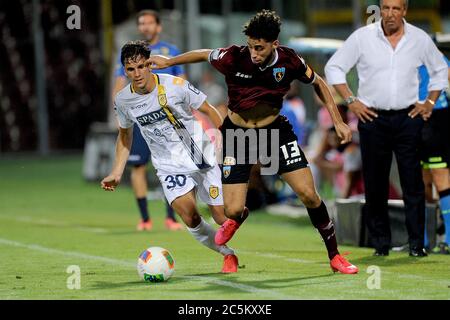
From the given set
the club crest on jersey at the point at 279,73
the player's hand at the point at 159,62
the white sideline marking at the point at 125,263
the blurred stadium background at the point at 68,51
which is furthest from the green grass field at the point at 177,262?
the blurred stadium background at the point at 68,51

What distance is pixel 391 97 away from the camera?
11.0 meters

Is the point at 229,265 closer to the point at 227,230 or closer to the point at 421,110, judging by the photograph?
the point at 227,230

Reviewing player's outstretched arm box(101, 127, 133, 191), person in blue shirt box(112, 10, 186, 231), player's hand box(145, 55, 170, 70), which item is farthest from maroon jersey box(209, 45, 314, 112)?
person in blue shirt box(112, 10, 186, 231)

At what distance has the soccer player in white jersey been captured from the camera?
10203 millimetres

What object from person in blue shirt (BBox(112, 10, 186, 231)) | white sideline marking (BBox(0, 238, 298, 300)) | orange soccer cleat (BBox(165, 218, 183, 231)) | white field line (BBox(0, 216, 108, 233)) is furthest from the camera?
white field line (BBox(0, 216, 108, 233))

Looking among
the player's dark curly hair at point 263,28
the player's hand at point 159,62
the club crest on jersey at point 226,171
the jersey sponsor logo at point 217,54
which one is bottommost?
the club crest on jersey at point 226,171

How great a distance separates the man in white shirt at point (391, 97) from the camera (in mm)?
11000

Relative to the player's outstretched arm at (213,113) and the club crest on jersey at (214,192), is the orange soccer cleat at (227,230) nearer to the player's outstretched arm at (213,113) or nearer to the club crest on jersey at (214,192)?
the club crest on jersey at (214,192)

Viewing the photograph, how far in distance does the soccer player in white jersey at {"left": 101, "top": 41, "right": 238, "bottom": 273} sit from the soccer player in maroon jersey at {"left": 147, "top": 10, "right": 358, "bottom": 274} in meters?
0.41

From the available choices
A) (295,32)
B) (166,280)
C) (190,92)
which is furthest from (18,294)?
(295,32)

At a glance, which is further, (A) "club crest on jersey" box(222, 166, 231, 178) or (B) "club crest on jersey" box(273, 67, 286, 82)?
(A) "club crest on jersey" box(222, 166, 231, 178)

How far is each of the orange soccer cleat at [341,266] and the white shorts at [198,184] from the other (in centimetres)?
121

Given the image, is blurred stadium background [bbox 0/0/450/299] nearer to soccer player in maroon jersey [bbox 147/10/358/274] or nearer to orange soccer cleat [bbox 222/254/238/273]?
orange soccer cleat [bbox 222/254/238/273]
